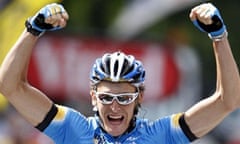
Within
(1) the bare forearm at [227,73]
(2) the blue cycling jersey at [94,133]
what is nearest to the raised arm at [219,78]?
(1) the bare forearm at [227,73]

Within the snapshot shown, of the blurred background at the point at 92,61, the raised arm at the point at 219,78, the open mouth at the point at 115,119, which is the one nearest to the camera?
the raised arm at the point at 219,78

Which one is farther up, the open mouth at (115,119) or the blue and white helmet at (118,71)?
the blue and white helmet at (118,71)

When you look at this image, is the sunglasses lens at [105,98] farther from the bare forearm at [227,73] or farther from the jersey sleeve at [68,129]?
the bare forearm at [227,73]

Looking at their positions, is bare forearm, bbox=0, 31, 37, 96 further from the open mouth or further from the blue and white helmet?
the open mouth

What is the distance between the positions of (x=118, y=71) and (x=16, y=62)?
802 millimetres

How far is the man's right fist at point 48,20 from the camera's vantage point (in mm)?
8648

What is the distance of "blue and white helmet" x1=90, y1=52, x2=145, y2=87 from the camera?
9.04 metres

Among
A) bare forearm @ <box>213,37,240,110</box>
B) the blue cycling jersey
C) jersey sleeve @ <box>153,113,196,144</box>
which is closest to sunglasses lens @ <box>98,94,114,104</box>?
the blue cycling jersey

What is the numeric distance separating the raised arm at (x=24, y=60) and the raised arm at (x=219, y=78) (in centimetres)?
101

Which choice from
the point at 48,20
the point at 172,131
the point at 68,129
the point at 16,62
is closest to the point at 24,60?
the point at 16,62

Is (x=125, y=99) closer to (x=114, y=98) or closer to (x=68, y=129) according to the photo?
(x=114, y=98)

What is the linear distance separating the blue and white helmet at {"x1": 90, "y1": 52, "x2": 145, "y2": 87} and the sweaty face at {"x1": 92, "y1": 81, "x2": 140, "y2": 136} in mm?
44

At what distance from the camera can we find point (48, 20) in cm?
869

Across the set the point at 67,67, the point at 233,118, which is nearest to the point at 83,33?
the point at 67,67
